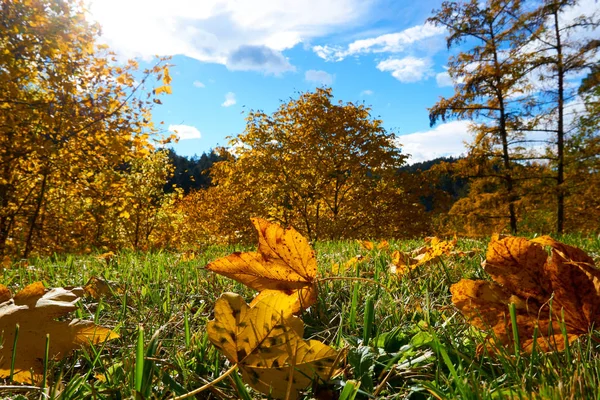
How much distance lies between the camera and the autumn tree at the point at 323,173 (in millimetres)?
12617

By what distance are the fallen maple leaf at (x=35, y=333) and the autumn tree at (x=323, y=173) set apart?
11.5 metres

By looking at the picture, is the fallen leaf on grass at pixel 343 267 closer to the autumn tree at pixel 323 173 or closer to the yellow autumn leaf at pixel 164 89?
the yellow autumn leaf at pixel 164 89

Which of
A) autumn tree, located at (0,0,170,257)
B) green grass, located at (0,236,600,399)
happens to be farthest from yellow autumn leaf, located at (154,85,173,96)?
green grass, located at (0,236,600,399)

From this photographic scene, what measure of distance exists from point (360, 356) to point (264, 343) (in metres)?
0.20

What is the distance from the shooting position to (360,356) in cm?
66

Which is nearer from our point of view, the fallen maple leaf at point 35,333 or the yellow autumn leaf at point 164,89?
the fallen maple leaf at point 35,333

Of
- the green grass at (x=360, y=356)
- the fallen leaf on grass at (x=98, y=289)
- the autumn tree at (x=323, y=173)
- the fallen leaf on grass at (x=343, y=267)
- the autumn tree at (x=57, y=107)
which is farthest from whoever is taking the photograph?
the autumn tree at (x=323, y=173)

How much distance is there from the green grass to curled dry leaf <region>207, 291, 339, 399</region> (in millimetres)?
36

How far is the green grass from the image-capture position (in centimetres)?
52

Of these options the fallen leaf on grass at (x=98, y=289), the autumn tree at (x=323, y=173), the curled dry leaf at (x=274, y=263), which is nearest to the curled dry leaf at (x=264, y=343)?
the curled dry leaf at (x=274, y=263)

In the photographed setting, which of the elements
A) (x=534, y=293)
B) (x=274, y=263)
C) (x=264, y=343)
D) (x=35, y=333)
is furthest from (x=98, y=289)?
(x=534, y=293)

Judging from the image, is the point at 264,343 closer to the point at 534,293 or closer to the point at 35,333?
the point at 35,333

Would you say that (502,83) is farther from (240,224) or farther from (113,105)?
(113,105)

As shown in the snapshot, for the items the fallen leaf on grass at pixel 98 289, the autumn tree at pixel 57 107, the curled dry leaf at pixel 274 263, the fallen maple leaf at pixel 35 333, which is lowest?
the fallen leaf on grass at pixel 98 289
